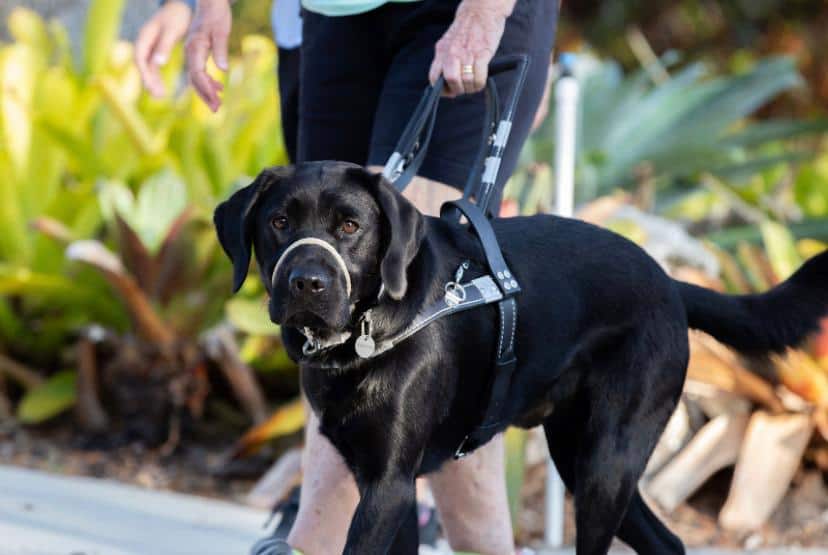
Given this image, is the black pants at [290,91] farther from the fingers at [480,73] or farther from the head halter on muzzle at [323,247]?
the head halter on muzzle at [323,247]

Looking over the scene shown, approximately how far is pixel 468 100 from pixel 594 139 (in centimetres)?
416

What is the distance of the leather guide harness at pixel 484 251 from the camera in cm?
246

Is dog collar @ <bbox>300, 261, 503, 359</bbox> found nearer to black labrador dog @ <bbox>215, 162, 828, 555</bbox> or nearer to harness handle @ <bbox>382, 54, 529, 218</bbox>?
black labrador dog @ <bbox>215, 162, 828, 555</bbox>

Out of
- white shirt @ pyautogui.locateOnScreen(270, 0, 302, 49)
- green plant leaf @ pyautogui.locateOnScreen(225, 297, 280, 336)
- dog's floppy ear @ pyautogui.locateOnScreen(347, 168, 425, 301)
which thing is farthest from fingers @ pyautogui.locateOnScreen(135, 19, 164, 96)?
green plant leaf @ pyautogui.locateOnScreen(225, 297, 280, 336)

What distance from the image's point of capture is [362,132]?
315cm

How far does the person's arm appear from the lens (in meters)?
2.71

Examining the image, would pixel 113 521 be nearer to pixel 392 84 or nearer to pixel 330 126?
pixel 330 126

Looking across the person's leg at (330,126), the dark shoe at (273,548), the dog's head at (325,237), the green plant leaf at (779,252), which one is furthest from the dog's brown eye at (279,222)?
the green plant leaf at (779,252)

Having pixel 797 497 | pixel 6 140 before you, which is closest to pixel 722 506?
pixel 797 497

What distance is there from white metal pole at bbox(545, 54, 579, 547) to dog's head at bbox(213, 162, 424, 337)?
1.81 m

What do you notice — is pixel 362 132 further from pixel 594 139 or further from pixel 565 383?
pixel 594 139

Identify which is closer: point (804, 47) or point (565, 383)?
point (565, 383)

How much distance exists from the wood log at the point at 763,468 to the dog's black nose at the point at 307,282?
2.51m

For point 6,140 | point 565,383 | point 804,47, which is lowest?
point 804,47
